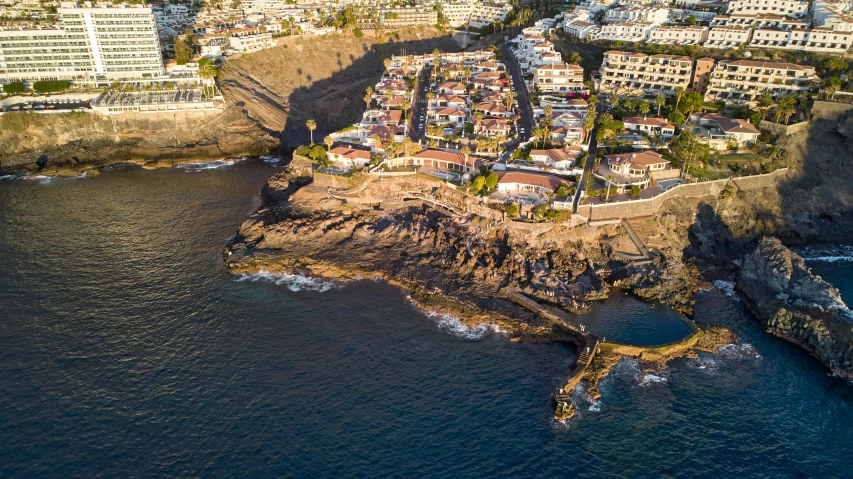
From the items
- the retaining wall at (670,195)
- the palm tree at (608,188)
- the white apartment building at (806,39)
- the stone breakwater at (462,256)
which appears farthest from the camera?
the white apartment building at (806,39)

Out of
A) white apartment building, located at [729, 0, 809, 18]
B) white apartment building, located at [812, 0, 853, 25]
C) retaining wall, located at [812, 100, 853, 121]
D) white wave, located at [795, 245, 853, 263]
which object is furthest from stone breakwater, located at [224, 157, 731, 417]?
white apartment building, located at [729, 0, 809, 18]

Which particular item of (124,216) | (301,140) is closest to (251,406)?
(124,216)

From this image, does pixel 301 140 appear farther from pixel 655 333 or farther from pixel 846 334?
pixel 846 334

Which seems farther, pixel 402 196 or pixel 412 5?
pixel 412 5

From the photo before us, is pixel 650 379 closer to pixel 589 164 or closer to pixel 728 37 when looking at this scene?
pixel 589 164

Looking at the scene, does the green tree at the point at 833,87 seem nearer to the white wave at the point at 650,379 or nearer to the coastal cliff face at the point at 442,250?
the coastal cliff face at the point at 442,250

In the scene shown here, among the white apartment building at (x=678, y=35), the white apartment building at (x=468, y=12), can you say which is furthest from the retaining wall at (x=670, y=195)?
the white apartment building at (x=468, y=12)

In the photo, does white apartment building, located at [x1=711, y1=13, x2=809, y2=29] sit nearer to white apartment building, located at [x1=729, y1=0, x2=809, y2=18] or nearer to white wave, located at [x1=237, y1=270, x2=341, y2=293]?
white apartment building, located at [x1=729, y1=0, x2=809, y2=18]

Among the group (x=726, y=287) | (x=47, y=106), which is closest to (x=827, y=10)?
(x=726, y=287)
